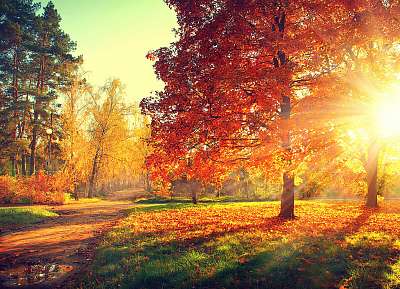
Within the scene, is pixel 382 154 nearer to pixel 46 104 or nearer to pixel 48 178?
pixel 48 178

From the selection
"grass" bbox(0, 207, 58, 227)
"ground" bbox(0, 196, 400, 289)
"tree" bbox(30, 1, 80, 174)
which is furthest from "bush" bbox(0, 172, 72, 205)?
"ground" bbox(0, 196, 400, 289)

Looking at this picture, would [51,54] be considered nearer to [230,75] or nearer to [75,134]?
[75,134]

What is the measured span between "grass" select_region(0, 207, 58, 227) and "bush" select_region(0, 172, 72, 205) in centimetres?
869

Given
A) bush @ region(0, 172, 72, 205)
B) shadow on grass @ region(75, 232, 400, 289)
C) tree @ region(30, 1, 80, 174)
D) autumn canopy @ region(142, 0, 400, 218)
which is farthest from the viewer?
tree @ region(30, 1, 80, 174)

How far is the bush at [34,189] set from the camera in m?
27.9

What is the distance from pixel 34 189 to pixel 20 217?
11.8 meters

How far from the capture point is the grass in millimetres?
17609

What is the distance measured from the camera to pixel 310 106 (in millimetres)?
11852

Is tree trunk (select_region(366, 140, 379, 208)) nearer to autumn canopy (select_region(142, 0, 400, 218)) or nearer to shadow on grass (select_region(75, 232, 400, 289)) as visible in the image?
autumn canopy (select_region(142, 0, 400, 218))

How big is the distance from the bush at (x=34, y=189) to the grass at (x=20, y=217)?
342 inches

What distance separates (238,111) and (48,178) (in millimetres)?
24887

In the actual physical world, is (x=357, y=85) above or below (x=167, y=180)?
above

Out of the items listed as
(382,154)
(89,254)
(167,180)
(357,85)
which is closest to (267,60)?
(357,85)

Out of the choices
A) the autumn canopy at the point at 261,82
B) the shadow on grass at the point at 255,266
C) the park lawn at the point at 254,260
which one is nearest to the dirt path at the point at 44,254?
the park lawn at the point at 254,260
